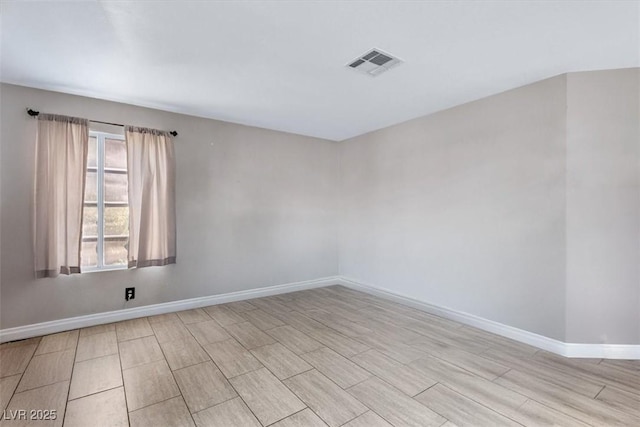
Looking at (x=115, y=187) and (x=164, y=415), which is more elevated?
(x=115, y=187)

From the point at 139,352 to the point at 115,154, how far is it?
215 centimetres

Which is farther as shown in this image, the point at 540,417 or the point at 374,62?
the point at 374,62

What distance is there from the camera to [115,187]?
3221 millimetres

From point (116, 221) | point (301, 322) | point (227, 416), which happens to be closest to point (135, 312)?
point (116, 221)

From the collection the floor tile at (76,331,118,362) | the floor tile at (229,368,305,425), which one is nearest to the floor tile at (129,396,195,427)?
the floor tile at (229,368,305,425)

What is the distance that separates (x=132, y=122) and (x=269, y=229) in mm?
2155

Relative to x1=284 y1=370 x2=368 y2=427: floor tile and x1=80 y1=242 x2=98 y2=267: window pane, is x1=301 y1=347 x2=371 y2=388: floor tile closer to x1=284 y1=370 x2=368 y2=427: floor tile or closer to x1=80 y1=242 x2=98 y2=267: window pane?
x1=284 y1=370 x2=368 y2=427: floor tile

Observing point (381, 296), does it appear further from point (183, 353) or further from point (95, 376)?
point (95, 376)

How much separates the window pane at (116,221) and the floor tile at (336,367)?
249cm

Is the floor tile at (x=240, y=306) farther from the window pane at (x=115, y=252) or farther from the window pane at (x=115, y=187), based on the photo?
the window pane at (x=115, y=187)

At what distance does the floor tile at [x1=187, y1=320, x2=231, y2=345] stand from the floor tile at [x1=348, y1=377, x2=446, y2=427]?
4.85ft

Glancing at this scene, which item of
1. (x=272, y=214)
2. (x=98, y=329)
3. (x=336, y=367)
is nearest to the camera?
(x=336, y=367)

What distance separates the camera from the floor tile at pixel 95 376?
6.52 feet

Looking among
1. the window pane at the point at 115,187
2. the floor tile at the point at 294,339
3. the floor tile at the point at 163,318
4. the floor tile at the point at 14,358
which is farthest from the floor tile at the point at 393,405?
the window pane at the point at 115,187
